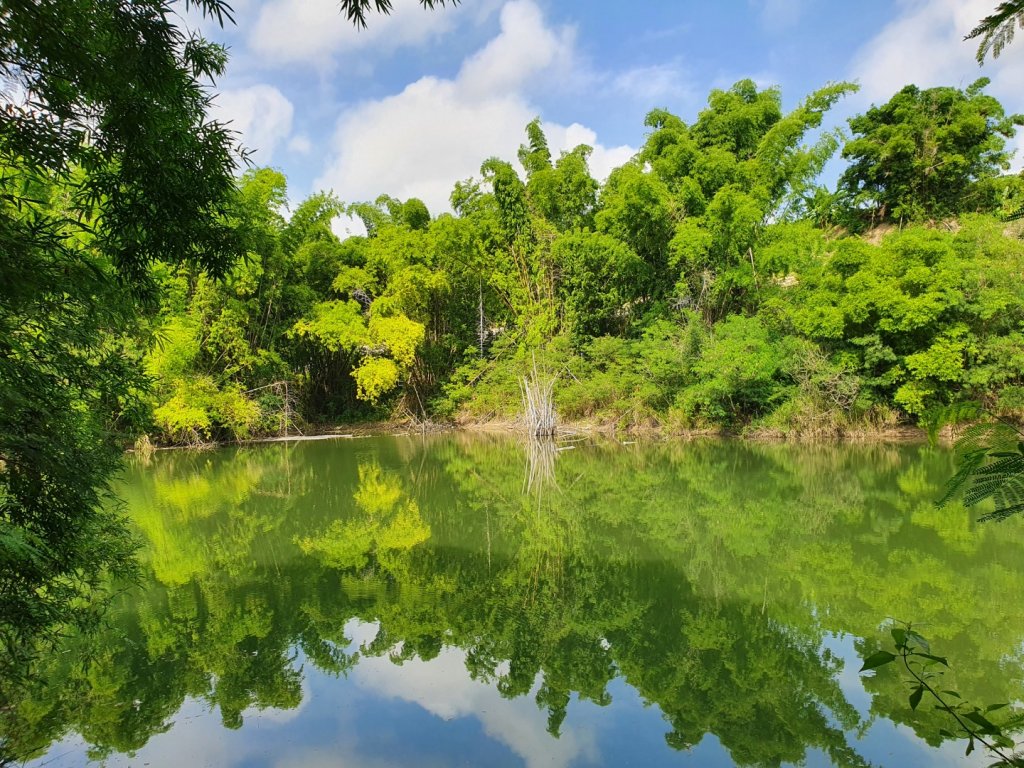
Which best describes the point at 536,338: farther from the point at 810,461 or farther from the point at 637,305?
the point at 810,461

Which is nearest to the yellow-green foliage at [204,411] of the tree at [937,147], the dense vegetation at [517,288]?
the dense vegetation at [517,288]

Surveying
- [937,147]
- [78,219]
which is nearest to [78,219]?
[78,219]

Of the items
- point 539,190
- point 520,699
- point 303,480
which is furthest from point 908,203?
point 520,699

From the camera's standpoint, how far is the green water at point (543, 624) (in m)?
3.12

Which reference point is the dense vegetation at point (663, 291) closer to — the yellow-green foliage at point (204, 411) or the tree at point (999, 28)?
the yellow-green foliage at point (204, 411)

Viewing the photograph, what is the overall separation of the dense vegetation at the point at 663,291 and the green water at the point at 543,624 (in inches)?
194

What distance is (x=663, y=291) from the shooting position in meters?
18.2

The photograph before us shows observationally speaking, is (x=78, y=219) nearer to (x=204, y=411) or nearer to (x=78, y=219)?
(x=78, y=219)

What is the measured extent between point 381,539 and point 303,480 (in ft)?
15.2

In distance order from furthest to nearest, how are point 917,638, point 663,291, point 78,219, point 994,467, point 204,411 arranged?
point 663,291 < point 204,411 < point 78,219 < point 994,467 < point 917,638

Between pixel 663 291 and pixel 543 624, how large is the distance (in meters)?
15.0

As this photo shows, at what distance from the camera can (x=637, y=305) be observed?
19172 millimetres

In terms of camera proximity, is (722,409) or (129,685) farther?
(722,409)

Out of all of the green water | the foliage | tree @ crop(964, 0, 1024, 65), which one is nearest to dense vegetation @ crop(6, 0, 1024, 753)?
the foliage
